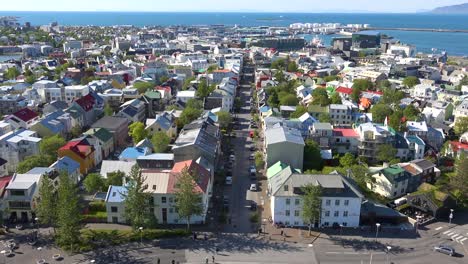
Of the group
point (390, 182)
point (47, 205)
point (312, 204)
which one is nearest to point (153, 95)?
point (47, 205)

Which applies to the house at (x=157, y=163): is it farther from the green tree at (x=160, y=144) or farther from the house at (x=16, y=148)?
the house at (x=16, y=148)

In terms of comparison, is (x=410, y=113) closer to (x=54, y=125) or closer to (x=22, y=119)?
(x=54, y=125)


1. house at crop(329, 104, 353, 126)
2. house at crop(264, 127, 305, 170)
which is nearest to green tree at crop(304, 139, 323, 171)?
house at crop(264, 127, 305, 170)

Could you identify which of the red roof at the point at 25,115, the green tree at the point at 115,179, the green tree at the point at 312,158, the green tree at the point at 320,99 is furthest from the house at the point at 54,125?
the green tree at the point at 320,99

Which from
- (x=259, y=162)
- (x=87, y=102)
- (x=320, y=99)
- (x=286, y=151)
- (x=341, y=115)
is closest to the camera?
(x=286, y=151)

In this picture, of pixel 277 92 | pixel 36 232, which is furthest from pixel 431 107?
pixel 36 232

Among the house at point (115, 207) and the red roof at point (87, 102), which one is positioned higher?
the red roof at point (87, 102)
